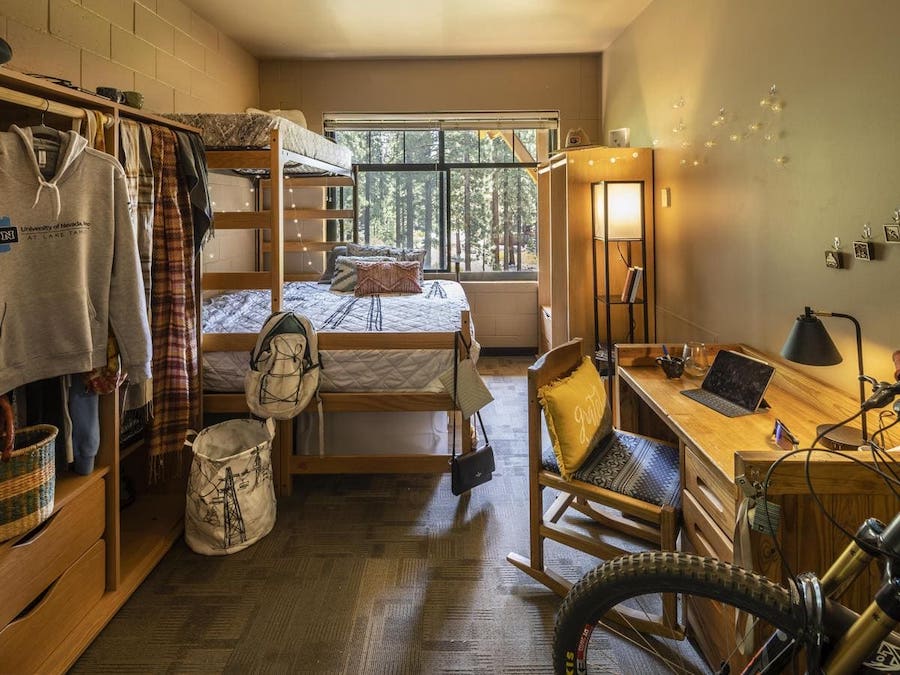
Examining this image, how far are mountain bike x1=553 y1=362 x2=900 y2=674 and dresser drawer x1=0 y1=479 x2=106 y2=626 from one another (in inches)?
50.8

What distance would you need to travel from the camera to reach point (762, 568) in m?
1.19

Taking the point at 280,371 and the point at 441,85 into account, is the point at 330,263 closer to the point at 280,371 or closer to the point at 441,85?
the point at 441,85

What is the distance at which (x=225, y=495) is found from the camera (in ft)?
6.84

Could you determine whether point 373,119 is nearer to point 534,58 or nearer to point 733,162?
point 534,58

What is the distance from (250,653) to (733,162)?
263 centimetres

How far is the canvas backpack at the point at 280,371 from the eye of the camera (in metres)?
2.32

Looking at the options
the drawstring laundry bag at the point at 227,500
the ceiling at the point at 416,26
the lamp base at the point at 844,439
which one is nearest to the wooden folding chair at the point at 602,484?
the lamp base at the point at 844,439

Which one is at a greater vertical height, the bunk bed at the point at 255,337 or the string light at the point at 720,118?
→ the string light at the point at 720,118

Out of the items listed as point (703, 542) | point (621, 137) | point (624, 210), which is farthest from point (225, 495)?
point (621, 137)

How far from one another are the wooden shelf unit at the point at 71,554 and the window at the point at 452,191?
136 inches

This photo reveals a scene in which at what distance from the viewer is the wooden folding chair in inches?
67.8

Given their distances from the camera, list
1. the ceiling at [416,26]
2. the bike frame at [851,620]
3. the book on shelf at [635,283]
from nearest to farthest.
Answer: the bike frame at [851,620] → the book on shelf at [635,283] → the ceiling at [416,26]

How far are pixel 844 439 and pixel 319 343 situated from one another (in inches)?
76.4

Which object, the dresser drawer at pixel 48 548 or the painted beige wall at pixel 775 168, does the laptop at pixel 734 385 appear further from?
the dresser drawer at pixel 48 548
